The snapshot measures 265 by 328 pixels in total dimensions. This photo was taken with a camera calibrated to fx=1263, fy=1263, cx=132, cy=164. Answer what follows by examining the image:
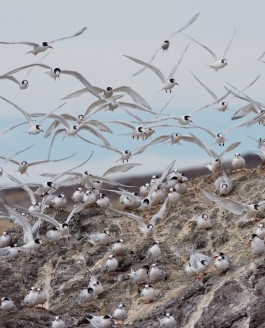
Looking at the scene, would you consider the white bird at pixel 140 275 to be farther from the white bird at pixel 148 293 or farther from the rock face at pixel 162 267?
the white bird at pixel 148 293

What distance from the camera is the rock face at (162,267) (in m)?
25.1

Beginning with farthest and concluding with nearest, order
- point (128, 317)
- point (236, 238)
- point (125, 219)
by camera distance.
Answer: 1. point (125, 219)
2. point (236, 238)
3. point (128, 317)

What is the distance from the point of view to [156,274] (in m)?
28.5

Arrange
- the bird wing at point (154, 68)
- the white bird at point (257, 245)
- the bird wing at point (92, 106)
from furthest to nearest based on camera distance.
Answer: the bird wing at point (92, 106), the bird wing at point (154, 68), the white bird at point (257, 245)

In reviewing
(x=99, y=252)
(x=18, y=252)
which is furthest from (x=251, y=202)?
(x=18, y=252)

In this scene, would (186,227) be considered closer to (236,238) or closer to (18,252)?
(236,238)

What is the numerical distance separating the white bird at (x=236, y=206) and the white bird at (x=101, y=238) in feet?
10.9

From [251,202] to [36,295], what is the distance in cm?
635

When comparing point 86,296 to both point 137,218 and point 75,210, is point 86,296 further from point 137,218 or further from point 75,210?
point 75,210

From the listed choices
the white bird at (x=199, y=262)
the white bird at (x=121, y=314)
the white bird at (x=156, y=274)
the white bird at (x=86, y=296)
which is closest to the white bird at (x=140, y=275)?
the white bird at (x=156, y=274)

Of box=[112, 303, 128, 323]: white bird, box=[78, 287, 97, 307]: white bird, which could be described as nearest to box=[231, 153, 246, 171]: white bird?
Answer: box=[78, 287, 97, 307]: white bird

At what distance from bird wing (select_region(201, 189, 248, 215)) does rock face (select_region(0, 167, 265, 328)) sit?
88 centimetres

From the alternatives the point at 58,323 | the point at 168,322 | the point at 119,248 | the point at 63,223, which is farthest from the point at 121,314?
the point at 63,223

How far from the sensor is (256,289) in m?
24.6
